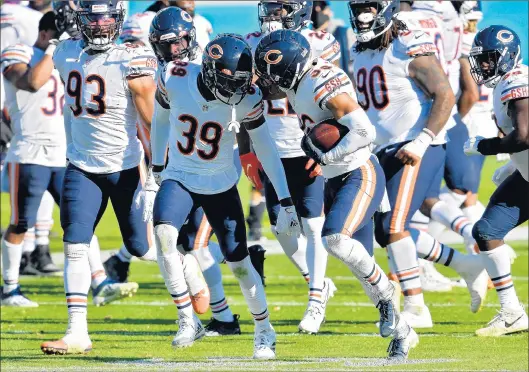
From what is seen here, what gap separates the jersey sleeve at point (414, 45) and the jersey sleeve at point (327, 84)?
1222 millimetres

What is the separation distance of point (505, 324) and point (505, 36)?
5.40 feet

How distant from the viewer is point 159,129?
679cm

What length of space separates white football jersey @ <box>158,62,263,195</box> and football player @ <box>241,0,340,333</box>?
38.4 inches

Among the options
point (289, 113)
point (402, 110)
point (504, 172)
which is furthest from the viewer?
point (289, 113)

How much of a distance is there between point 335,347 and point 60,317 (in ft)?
8.14

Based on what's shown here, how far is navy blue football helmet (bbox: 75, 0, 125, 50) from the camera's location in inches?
279

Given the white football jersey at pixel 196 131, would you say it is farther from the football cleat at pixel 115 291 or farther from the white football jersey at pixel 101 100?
the football cleat at pixel 115 291

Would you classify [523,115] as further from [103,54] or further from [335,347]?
[103,54]

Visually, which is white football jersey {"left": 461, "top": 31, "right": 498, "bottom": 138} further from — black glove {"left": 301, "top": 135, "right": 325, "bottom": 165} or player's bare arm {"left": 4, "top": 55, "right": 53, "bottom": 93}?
black glove {"left": 301, "top": 135, "right": 325, "bottom": 165}

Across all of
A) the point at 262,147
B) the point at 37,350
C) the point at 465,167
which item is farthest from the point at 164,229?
the point at 465,167

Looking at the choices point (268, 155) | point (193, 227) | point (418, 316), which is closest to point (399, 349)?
point (268, 155)

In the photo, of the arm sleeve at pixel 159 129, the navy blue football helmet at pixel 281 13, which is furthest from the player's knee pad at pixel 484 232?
the arm sleeve at pixel 159 129

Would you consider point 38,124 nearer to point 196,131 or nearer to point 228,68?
point 196,131

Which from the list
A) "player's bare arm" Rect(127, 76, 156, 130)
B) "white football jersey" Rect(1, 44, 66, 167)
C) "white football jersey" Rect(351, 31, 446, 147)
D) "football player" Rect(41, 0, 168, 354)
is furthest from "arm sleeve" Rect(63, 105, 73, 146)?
"white football jersey" Rect(1, 44, 66, 167)
